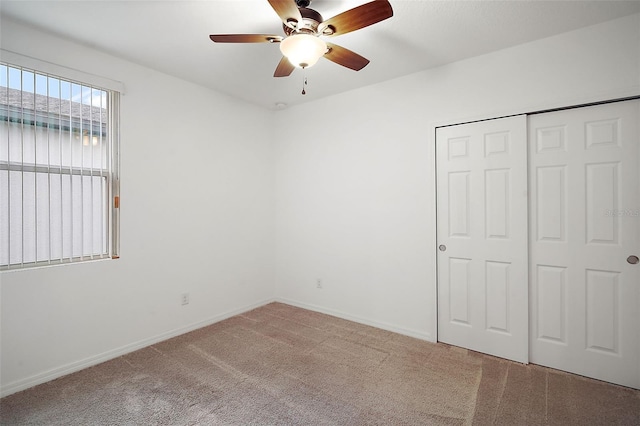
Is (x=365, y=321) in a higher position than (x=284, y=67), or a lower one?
lower

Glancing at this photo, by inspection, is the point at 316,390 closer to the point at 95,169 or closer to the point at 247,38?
the point at 247,38

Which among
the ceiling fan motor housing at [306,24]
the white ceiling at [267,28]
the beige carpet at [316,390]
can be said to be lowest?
the beige carpet at [316,390]

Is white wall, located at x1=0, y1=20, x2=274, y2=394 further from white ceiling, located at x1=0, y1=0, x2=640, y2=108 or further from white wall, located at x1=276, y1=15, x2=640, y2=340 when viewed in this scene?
white wall, located at x1=276, y1=15, x2=640, y2=340

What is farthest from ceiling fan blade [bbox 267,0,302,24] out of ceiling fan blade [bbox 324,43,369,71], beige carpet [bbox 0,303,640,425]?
beige carpet [bbox 0,303,640,425]

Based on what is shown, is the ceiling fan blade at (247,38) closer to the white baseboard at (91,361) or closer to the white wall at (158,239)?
the white wall at (158,239)

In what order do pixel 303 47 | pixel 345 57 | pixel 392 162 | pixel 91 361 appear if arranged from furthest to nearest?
pixel 392 162 → pixel 91 361 → pixel 345 57 → pixel 303 47

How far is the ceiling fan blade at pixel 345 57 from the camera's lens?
6.73 ft

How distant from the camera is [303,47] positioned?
1838mm

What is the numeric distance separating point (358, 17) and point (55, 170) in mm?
2471

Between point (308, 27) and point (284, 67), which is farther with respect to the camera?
point (284, 67)

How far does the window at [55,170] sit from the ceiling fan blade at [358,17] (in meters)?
2.09

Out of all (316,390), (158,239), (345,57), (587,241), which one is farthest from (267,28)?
(587,241)

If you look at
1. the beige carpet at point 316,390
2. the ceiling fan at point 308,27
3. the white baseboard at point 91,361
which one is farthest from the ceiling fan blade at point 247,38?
the white baseboard at point 91,361

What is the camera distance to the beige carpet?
1.95 metres
